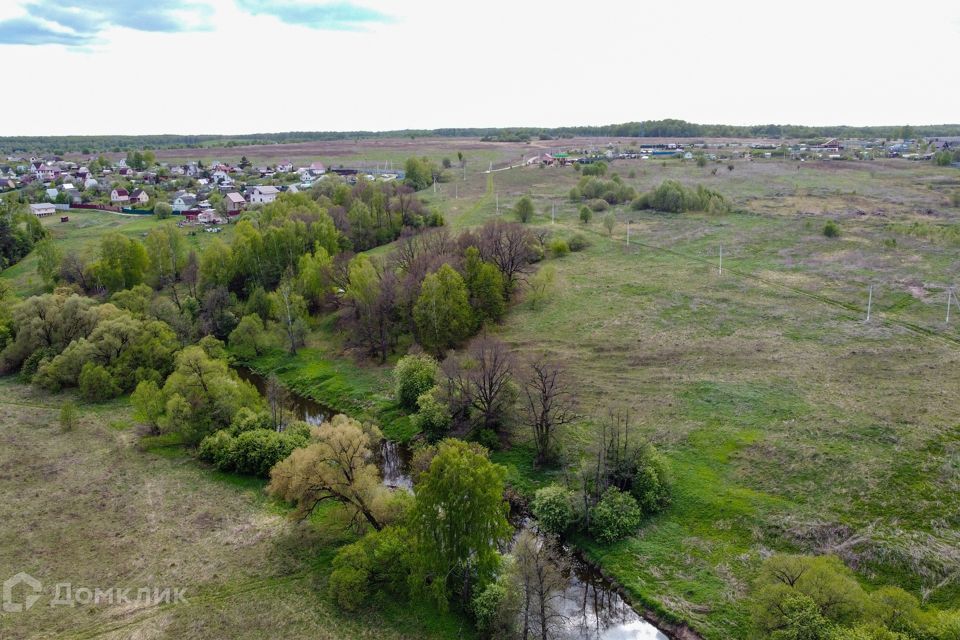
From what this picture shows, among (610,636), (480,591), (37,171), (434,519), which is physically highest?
(37,171)

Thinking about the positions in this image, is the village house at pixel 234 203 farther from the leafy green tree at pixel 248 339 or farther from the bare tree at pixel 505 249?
the bare tree at pixel 505 249

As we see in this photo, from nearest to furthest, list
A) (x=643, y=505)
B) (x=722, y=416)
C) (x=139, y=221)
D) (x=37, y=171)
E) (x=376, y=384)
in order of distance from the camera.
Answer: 1. (x=643, y=505)
2. (x=722, y=416)
3. (x=376, y=384)
4. (x=139, y=221)
5. (x=37, y=171)

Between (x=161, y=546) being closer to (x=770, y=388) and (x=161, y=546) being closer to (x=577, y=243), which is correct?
(x=770, y=388)

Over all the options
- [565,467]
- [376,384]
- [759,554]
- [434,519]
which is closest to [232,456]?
[376,384]

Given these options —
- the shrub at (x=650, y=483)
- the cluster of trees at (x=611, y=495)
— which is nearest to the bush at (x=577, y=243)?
the cluster of trees at (x=611, y=495)

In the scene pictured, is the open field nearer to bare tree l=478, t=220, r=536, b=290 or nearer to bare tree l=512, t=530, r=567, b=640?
bare tree l=512, t=530, r=567, b=640

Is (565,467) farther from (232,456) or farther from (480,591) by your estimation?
(232,456)
